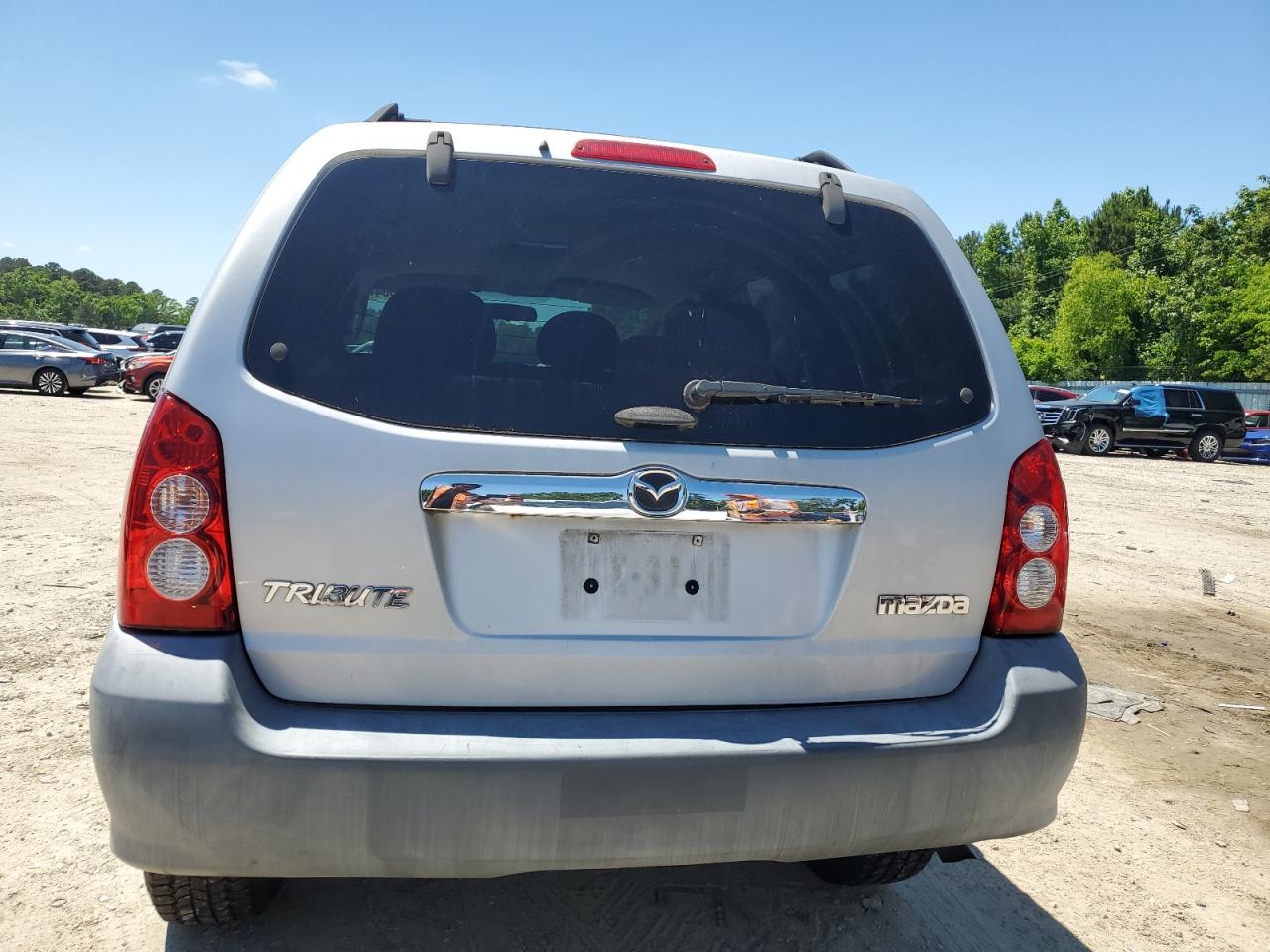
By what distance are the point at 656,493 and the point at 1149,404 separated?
2492 cm

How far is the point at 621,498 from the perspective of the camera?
6.31ft

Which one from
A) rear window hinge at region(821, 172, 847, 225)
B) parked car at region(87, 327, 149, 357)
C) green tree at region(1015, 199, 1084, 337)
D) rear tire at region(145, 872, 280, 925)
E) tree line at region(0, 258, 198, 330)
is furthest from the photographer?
tree line at region(0, 258, 198, 330)

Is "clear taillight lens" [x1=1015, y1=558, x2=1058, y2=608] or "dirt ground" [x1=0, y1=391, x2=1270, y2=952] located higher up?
"clear taillight lens" [x1=1015, y1=558, x2=1058, y2=608]

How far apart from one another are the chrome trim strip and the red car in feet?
83.9

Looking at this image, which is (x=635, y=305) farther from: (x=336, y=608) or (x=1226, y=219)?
(x=1226, y=219)

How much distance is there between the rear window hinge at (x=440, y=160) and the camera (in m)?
2.06

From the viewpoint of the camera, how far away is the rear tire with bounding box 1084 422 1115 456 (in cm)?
2323

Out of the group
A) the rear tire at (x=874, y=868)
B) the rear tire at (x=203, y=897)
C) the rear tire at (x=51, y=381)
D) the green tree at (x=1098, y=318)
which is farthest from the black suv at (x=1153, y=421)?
the green tree at (x=1098, y=318)

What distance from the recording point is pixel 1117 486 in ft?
51.0

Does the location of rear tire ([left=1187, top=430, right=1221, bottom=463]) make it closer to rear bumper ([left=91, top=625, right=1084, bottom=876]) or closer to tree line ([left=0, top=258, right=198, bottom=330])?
rear bumper ([left=91, top=625, right=1084, bottom=876])

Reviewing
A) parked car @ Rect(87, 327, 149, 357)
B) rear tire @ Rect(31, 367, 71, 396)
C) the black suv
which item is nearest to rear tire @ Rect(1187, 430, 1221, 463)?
the black suv

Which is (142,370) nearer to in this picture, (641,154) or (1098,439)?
(1098,439)

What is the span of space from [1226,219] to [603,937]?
67.9 metres

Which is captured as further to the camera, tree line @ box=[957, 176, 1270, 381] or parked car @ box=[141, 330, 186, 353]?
tree line @ box=[957, 176, 1270, 381]
